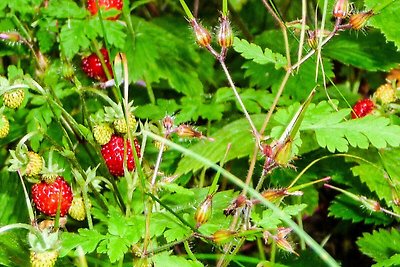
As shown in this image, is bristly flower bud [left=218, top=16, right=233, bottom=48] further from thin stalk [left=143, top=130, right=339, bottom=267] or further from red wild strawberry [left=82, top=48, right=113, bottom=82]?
red wild strawberry [left=82, top=48, right=113, bottom=82]

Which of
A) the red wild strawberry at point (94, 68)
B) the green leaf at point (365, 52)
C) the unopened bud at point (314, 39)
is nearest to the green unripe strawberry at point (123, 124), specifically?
the unopened bud at point (314, 39)

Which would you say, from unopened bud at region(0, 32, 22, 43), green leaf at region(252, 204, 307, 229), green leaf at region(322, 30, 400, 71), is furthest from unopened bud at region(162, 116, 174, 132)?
green leaf at region(322, 30, 400, 71)

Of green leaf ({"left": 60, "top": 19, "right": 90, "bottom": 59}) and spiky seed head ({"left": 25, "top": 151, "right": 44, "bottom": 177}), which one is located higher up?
green leaf ({"left": 60, "top": 19, "right": 90, "bottom": 59})

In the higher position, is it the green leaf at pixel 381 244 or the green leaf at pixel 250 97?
the green leaf at pixel 250 97

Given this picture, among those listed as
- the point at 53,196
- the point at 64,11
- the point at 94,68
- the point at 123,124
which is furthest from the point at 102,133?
the point at 64,11

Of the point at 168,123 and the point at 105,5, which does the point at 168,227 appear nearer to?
the point at 168,123

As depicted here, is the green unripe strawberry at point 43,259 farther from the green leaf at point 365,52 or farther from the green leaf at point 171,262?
the green leaf at point 365,52
